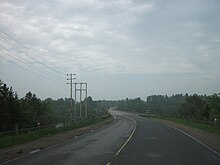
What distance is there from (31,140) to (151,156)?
43.2 feet

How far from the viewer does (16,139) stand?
24.1 metres

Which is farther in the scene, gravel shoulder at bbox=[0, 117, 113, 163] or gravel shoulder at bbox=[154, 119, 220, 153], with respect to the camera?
gravel shoulder at bbox=[154, 119, 220, 153]

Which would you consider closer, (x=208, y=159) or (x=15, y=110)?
(x=208, y=159)

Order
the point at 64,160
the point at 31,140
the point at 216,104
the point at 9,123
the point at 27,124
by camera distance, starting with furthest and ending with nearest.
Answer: the point at 216,104 → the point at 27,124 → the point at 9,123 → the point at 31,140 → the point at 64,160

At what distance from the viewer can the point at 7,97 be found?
1778 inches

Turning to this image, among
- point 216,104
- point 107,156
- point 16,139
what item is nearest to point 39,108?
point 216,104

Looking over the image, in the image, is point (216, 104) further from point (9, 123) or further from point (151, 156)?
point (151, 156)

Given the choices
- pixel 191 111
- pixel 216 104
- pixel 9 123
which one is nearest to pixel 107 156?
pixel 9 123

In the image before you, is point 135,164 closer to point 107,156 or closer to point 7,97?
point 107,156

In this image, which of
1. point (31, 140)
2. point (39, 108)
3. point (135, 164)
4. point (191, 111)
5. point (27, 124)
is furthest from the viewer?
point (191, 111)

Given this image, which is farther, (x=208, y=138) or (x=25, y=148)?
(x=208, y=138)

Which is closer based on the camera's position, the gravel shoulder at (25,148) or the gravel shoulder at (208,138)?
the gravel shoulder at (25,148)

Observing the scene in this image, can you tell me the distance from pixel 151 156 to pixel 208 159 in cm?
232

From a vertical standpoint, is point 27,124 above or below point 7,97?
below
